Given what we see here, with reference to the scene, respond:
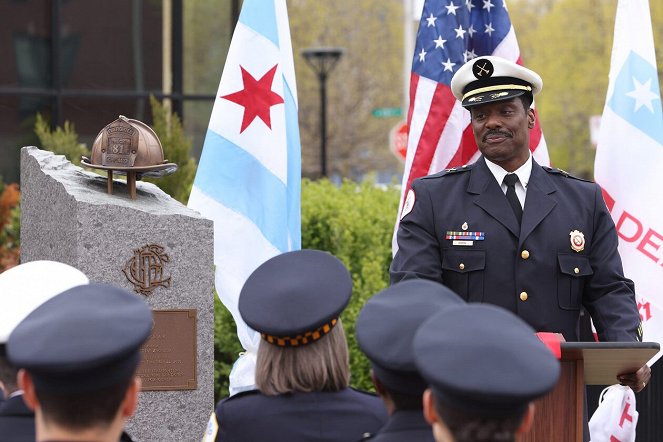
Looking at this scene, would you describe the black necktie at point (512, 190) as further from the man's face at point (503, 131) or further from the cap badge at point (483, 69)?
the cap badge at point (483, 69)

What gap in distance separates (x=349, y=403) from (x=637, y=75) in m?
4.22

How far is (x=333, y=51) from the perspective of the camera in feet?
80.9

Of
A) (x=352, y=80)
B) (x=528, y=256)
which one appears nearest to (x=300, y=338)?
(x=528, y=256)

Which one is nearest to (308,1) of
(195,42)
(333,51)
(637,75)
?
(333,51)

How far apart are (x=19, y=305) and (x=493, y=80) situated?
8.08 feet

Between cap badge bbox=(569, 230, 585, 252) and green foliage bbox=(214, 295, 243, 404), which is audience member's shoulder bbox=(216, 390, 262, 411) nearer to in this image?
cap badge bbox=(569, 230, 585, 252)

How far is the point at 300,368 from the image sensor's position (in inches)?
140

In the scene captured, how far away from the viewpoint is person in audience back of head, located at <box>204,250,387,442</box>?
356cm

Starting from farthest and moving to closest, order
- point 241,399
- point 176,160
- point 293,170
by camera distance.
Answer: point 176,160 < point 293,170 < point 241,399

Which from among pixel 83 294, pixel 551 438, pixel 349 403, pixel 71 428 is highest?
pixel 83 294

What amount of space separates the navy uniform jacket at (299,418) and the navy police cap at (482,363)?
3.12 ft

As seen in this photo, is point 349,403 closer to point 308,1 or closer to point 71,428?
point 71,428

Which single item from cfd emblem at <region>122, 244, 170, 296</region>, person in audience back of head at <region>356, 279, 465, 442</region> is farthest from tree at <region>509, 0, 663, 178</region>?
person in audience back of head at <region>356, 279, 465, 442</region>

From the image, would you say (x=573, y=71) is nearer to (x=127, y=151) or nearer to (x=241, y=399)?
(x=127, y=151)
